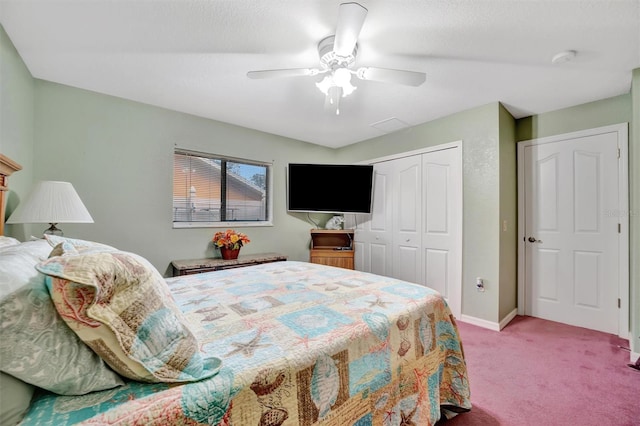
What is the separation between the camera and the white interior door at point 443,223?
124 inches

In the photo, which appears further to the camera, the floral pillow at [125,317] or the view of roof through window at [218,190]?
the view of roof through window at [218,190]

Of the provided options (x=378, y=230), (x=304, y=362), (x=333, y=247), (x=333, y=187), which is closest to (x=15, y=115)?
(x=304, y=362)

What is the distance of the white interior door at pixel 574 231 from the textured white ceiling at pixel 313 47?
569mm

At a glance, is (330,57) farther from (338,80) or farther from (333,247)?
(333,247)

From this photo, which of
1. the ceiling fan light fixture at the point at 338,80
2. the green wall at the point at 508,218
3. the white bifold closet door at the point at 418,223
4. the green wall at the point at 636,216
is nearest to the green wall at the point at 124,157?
the ceiling fan light fixture at the point at 338,80

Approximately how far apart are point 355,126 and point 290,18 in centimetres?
209

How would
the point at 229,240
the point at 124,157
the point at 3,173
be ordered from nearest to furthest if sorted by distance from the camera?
the point at 3,173, the point at 124,157, the point at 229,240

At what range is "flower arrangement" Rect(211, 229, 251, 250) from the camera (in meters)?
3.20

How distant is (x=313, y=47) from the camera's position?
1926 millimetres

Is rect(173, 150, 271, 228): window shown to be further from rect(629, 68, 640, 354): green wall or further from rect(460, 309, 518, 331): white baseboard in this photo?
rect(629, 68, 640, 354): green wall

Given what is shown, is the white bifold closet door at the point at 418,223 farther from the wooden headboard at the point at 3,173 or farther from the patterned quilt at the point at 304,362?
the wooden headboard at the point at 3,173

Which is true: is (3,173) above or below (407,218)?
above

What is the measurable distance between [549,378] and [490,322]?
0.90 metres

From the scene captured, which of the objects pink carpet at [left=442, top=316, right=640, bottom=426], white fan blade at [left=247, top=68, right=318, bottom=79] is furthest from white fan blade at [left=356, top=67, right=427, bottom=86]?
pink carpet at [left=442, top=316, right=640, bottom=426]
